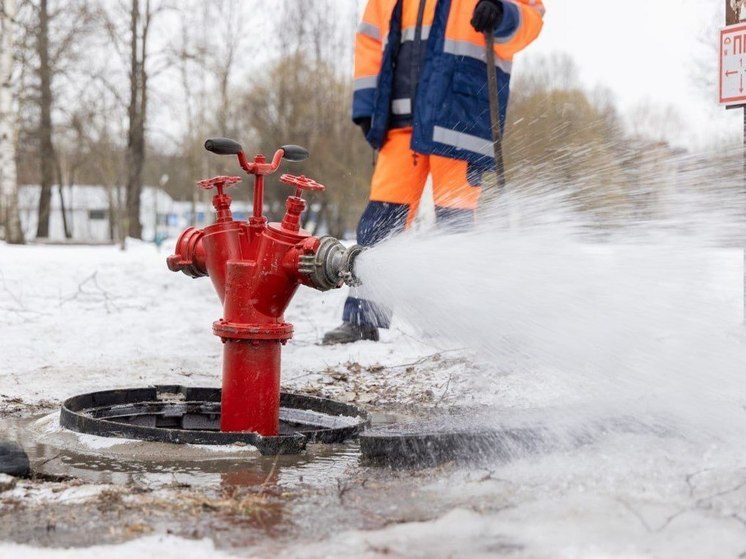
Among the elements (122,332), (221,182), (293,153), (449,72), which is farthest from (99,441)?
(449,72)

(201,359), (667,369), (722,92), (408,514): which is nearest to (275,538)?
(408,514)

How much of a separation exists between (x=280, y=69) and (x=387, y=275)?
96.9 feet

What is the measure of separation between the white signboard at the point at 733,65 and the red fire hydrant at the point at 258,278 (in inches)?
113

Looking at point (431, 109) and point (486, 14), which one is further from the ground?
point (486, 14)

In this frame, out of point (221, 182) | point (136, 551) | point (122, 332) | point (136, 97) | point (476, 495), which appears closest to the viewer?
point (136, 551)

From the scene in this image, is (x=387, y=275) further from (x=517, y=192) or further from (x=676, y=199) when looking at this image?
(x=676, y=199)

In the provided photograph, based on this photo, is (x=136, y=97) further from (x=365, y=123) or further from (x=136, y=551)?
(x=136, y=551)

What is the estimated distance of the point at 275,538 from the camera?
6.48ft

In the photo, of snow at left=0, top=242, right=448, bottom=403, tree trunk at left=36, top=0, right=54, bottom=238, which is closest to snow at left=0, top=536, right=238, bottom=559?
snow at left=0, top=242, right=448, bottom=403

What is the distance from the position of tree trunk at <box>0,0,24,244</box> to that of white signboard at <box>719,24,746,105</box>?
10834mm

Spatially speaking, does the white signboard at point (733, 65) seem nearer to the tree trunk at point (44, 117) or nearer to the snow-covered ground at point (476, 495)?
the snow-covered ground at point (476, 495)

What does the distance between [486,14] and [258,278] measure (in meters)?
2.26

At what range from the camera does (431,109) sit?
477cm

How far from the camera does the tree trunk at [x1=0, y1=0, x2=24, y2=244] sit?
1323 cm
